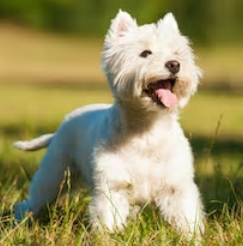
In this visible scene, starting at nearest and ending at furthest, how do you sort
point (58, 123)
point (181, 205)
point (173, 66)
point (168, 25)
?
1. point (173, 66)
2. point (181, 205)
3. point (168, 25)
4. point (58, 123)

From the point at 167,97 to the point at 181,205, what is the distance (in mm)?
748

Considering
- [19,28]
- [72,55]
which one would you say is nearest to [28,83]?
[72,55]

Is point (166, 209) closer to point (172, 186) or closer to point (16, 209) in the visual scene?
point (172, 186)

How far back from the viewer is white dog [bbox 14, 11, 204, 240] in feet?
22.4

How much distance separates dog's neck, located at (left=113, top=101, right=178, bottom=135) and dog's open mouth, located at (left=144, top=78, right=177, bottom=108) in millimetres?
330

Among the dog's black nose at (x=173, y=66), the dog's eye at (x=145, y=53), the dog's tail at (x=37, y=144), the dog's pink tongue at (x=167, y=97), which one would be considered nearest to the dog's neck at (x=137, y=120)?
the dog's pink tongue at (x=167, y=97)

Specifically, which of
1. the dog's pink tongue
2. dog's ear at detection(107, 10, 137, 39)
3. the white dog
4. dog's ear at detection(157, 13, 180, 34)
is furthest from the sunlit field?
dog's ear at detection(107, 10, 137, 39)

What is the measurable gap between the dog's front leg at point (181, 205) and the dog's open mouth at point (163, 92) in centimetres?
58

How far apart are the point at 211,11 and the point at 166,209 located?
2119 cm

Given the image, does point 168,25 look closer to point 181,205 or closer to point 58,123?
point 181,205

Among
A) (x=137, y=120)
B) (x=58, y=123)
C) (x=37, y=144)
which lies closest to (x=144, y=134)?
(x=137, y=120)

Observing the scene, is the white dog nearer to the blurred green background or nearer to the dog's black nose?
the dog's black nose

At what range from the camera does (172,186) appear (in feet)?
23.1

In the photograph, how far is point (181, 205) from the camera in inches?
276
